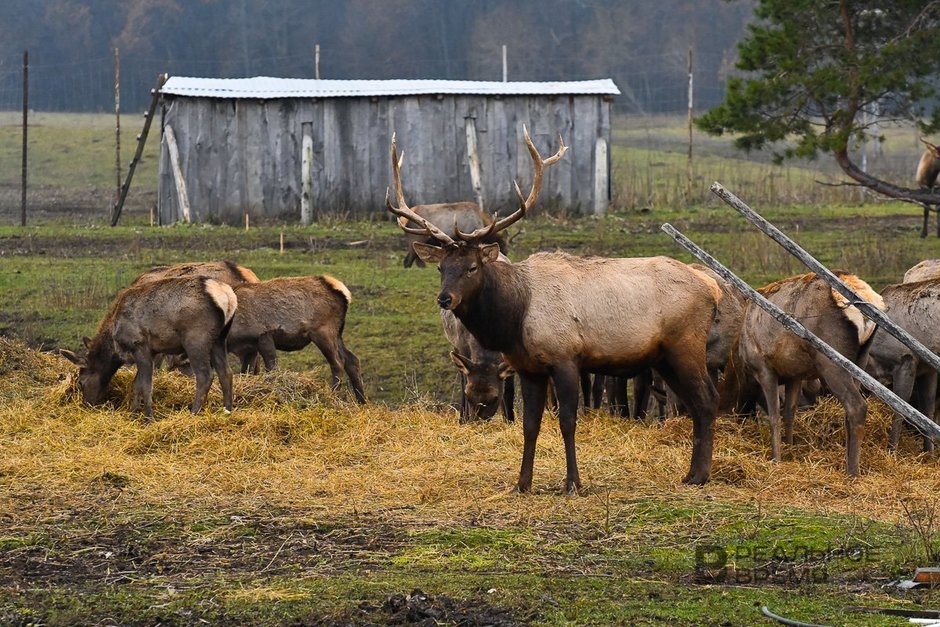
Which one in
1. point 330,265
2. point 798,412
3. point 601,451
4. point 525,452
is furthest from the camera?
point 330,265

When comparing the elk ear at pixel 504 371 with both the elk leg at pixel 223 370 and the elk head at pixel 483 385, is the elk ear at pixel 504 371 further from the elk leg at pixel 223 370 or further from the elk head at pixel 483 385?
the elk leg at pixel 223 370

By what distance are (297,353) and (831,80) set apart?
743 cm

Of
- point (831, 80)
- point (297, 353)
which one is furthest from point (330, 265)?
point (831, 80)

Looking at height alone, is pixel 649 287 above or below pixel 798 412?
above

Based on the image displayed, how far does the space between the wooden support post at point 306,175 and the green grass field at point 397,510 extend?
10.5 metres

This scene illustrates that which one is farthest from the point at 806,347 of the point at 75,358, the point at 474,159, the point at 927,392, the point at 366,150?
the point at 366,150

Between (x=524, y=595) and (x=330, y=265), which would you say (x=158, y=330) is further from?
(x=330, y=265)

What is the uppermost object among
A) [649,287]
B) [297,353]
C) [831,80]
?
[831,80]

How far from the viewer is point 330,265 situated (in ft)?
72.4

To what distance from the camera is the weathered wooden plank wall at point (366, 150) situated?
2961cm

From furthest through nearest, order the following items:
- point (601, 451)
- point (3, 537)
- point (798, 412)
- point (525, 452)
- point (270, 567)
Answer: point (798, 412) < point (601, 451) < point (525, 452) < point (3, 537) < point (270, 567)

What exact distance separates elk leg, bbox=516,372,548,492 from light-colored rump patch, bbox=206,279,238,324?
3836 millimetres

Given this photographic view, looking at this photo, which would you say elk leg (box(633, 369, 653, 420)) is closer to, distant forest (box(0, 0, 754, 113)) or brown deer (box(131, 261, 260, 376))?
brown deer (box(131, 261, 260, 376))

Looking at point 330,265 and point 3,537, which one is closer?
point 3,537
